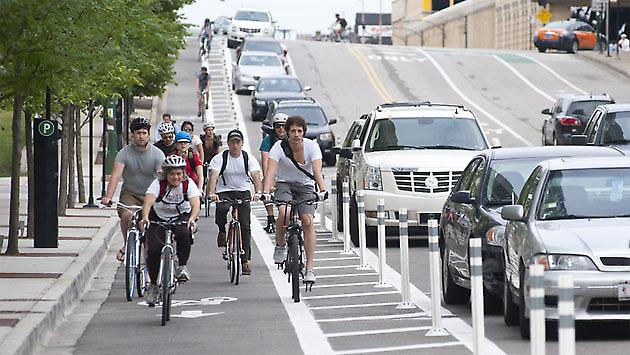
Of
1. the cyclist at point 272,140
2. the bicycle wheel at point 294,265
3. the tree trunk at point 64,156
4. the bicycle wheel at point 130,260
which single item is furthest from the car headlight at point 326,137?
the bicycle wheel at point 294,265

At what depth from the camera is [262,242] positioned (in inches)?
982

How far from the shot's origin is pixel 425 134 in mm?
24438

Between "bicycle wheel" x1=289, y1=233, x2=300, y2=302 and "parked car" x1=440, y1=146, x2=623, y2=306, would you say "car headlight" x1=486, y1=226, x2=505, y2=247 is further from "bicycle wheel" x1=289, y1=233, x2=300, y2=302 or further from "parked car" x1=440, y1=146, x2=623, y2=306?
"bicycle wheel" x1=289, y1=233, x2=300, y2=302

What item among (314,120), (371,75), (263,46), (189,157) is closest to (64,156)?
(189,157)

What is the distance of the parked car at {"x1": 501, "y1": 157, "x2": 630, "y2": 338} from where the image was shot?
40.9ft

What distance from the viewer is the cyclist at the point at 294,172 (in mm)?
17422

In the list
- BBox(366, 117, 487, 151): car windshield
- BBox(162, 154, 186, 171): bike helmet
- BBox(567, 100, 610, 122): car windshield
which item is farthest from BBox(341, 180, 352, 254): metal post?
BBox(567, 100, 610, 122): car windshield

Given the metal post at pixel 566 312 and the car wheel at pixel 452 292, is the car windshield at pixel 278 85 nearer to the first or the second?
the car wheel at pixel 452 292

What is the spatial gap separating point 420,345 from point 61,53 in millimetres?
6440

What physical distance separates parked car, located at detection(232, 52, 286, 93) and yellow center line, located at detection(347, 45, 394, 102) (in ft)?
12.5

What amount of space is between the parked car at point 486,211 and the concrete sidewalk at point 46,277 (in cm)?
379

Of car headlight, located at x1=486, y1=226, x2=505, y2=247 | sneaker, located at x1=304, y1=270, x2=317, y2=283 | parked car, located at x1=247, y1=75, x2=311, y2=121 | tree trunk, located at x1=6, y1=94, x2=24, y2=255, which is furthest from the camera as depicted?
parked car, located at x1=247, y1=75, x2=311, y2=121

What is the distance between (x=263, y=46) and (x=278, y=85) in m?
10.8

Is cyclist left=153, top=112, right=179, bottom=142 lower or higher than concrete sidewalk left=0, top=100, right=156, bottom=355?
higher
